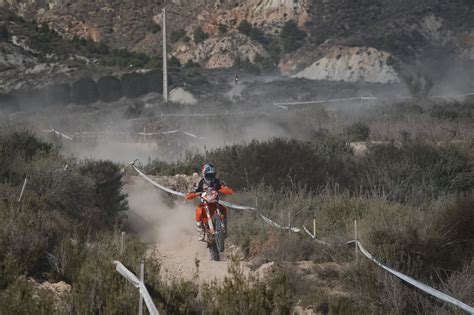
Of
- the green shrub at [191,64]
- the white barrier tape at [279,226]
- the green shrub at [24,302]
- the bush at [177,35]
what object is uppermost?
the green shrub at [24,302]

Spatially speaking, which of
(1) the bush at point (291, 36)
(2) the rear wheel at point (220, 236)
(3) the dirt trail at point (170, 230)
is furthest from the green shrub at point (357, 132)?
(1) the bush at point (291, 36)

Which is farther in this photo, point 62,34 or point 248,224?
point 62,34

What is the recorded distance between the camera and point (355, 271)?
365 inches

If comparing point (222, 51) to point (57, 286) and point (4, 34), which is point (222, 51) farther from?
point (57, 286)

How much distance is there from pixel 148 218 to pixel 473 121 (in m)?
13.1

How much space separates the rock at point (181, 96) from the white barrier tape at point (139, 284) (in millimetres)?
35066

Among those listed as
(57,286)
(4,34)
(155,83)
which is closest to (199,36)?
(4,34)

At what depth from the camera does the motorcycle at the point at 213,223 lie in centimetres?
1192

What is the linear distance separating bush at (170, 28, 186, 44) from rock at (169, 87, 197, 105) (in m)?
24.6

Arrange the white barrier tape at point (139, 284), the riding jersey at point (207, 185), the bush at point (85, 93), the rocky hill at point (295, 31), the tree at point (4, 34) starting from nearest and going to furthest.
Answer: the white barrier tape at point (139, 284) → the riding jersey at point (207, 185) → the bush at point (85, 93) → the rocky hill at point (295, 31) → the tree at point (4, 34)

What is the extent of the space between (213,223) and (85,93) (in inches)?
1418

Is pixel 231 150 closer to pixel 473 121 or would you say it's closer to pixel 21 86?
pixel 473 121

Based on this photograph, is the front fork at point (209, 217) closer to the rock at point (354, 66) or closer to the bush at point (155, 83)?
the bush at point (155, 83)

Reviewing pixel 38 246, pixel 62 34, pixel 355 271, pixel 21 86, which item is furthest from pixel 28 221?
pixel 62 34
